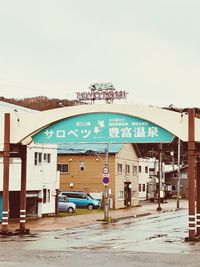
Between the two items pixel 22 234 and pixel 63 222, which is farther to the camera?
pixel 63 222

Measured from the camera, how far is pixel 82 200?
53.9 m

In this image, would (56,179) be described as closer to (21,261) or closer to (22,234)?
(22,234)

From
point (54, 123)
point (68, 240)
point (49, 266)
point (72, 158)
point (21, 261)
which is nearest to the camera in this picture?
point (49, 266)

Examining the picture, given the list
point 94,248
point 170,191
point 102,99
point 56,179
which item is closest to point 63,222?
point 56,179

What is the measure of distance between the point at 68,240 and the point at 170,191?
2921 inches

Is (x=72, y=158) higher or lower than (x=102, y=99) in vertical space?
lower

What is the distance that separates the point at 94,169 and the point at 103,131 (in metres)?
31.2

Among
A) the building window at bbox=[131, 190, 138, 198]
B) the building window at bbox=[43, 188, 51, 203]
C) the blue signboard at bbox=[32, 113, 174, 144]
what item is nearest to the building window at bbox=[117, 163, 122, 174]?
the building window at bbox=[131, 190, 138, 198]

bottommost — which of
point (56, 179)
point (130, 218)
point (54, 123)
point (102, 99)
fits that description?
point (130, 218)

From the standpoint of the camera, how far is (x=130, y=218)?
4275 centimetres

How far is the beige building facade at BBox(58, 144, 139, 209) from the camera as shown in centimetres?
5516

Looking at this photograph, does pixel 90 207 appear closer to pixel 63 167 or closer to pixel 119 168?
pixel 119 168

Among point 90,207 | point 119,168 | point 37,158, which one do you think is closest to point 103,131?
point 37,158

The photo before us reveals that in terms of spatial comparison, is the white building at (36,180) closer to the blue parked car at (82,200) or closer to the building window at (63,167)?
the blue parked car at (82,200)
